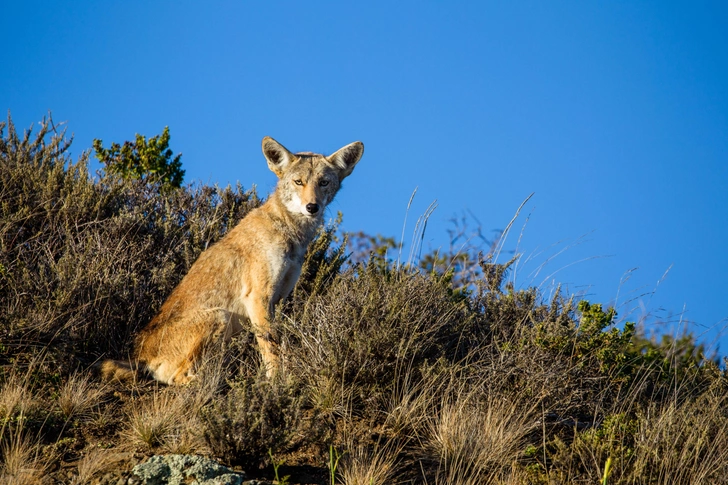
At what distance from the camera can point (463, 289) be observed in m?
8.19

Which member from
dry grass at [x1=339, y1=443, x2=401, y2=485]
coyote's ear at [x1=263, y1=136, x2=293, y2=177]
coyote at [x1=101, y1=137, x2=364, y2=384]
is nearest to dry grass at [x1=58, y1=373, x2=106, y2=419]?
coyote at [x1=101, y1=137, x2=364, y2=384]

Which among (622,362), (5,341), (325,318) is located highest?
(622,362)

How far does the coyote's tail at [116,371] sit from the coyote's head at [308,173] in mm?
2154

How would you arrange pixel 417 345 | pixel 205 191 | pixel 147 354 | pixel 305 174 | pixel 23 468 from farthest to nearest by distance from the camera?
pixel 205 191
pixel 305 174
pixel 147 354
pixel 417 345
pixel 23 468

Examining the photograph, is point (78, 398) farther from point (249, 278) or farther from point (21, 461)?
point (249, 278)

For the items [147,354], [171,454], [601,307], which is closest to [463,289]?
[601,307]

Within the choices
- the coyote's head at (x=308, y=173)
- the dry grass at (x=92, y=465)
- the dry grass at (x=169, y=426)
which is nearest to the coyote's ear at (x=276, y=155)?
the coyote's head at (x=308, y=173)

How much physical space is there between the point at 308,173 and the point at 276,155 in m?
0.48

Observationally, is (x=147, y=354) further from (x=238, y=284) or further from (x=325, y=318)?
(x=325, y=318)

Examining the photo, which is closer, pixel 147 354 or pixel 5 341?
pixel 5 341

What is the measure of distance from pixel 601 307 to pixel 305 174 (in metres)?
3.15

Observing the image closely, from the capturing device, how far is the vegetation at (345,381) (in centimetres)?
529

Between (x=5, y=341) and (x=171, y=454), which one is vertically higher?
(x=5, y=341)

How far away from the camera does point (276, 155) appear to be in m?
7.88
